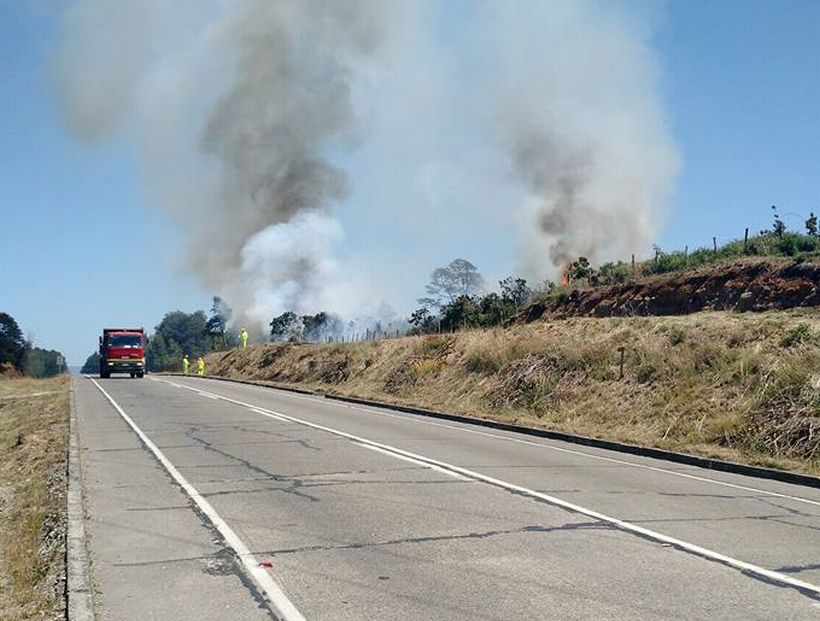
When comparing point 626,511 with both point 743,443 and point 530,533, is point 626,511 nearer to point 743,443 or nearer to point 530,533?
point 530,533

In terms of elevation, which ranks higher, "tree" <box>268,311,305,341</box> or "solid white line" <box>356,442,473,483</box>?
"tree" <box>268,311,305,341</box>

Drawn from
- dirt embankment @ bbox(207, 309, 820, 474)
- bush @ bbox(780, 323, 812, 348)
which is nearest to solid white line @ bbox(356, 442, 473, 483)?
dirt embankment @ bbox(207, 309, 820, 474)

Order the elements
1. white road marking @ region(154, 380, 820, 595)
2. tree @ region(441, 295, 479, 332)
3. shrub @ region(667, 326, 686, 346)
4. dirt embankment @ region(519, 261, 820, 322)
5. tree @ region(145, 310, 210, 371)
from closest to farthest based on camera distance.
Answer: white road marking @ region(154, 380, 820, 595)
shrub @ region(667, 326, 686, 346)
dirt embankment @ region(519, 261, 820, 322)
tree @ region(441, 295, 479, 332)
tree @ region(145, 310, 210, 371)

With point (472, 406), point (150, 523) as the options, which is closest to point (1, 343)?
point (472, 406)

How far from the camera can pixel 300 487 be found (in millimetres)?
9914

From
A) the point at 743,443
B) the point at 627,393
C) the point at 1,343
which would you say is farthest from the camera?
the point at 1,343

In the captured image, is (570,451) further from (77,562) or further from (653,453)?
(77,562)

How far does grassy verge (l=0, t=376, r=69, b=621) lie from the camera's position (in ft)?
19.1

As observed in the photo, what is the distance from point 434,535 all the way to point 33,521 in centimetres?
424

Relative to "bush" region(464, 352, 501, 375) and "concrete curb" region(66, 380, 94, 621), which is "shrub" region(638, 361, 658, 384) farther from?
"concrete curb" region(66, 380, 94, 621)

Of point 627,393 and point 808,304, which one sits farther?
point 808,304

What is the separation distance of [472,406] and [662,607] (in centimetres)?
1724

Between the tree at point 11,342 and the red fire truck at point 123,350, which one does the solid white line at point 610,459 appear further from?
the tree at point 11,342

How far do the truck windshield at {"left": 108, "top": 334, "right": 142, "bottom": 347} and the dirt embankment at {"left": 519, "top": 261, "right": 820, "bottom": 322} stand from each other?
82.5ft
